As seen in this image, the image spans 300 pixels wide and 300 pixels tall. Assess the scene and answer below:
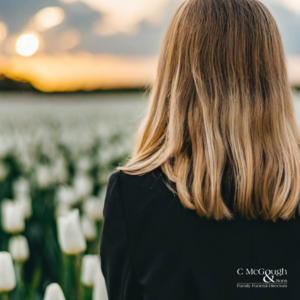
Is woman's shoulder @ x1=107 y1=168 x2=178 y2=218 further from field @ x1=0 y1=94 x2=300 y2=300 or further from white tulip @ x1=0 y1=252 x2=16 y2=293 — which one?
white tulip @ x1=0 y1=252 x2=16 y2=293

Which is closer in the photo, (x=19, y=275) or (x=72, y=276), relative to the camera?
(x=19, y=275)

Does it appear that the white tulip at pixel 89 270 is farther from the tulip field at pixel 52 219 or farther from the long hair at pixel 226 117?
the long hair at pixel 226 117

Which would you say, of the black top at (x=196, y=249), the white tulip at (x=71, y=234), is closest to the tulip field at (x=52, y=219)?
the white tulip at (x=71, y=234)

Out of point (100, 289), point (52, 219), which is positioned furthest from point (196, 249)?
point (52, 219)

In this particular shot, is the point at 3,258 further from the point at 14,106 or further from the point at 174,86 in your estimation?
the point at 14,106

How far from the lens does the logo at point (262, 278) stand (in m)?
1.10

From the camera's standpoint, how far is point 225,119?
1.25 meters

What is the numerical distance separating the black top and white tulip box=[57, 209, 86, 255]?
35.5 inches

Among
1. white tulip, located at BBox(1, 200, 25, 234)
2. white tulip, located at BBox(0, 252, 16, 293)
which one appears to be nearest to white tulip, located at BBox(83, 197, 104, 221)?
white tulip, located at BBox(1, 200, 25, 234)

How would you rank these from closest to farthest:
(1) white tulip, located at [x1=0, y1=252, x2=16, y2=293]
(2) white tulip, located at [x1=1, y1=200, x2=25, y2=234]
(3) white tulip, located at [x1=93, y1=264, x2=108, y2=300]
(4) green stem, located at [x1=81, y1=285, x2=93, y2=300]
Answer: (3) white tulip, located at [x1=93, y1=264, x2=108, y2=300] → (1) white tulip, located at [x1=0, y1=252, x2=16, y2=293] → (4) green stem, located at [x1=81, y1=285, x2=93, y2=300] → (2) white tulip, located at [x1=1, y1=200, x2=25, y2=234]

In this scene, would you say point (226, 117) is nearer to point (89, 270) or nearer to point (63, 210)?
point (89, 270)

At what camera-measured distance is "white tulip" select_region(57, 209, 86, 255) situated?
2027 millimetres

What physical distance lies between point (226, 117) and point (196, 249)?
0.44m

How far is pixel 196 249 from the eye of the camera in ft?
3.66
